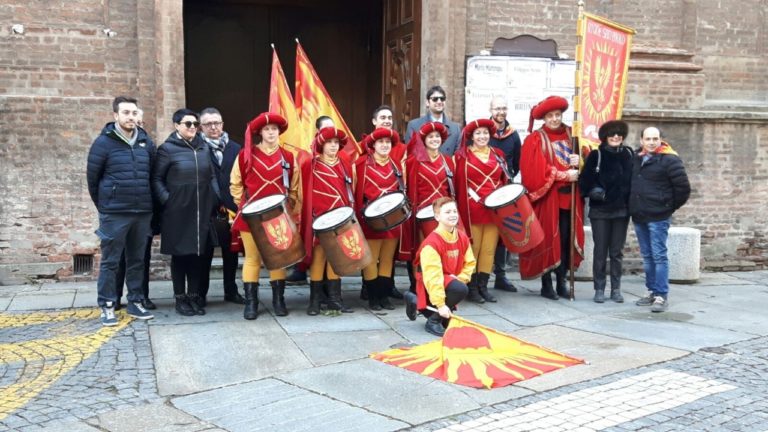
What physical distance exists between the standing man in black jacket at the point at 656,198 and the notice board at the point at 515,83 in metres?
2.48

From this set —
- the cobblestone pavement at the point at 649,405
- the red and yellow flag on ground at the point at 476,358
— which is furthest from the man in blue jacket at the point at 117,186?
the cobblestone pavement at the point at 649,405

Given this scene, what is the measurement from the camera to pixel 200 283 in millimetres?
7754

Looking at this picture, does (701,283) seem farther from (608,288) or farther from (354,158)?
(354,158)

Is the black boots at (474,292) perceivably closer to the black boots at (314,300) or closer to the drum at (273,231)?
the black boots at (314,300)

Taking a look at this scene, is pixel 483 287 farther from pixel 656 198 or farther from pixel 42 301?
pixel 42 301

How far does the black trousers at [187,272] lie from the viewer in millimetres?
7562

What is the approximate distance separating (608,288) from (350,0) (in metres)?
6.37

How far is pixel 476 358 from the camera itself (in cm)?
589

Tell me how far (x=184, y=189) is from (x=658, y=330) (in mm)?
4364

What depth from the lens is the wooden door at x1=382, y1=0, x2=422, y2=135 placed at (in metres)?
10.6

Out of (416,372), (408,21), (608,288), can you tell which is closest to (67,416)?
(416,372)

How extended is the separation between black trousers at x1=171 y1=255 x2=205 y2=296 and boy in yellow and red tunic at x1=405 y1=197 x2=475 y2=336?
2107mm

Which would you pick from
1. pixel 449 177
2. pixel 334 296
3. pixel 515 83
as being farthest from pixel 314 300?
pixel 515 83

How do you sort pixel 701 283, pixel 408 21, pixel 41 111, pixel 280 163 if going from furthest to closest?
1. pixel 408 21
2. pixel 701 283
3. pixel 41 111
4. pixel 280 163
